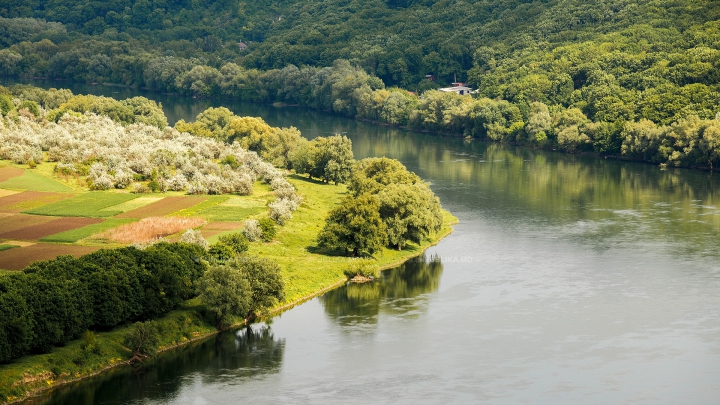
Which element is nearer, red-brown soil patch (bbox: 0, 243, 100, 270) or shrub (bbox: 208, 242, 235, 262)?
red-brown soil patch (bbox: 0, 243, 100, 270)

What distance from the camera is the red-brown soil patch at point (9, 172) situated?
323ft

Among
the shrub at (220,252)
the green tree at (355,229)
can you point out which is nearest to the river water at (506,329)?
the green tree at (355,229)

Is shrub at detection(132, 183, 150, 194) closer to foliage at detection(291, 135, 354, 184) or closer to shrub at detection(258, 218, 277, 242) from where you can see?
shrub at detection(258, 218, 277, 242)

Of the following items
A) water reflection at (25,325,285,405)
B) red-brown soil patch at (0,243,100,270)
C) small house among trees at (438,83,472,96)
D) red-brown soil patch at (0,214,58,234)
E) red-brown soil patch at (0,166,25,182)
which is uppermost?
small house among trees at (438,83,472,96)

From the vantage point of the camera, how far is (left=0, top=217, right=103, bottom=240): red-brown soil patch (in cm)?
7919

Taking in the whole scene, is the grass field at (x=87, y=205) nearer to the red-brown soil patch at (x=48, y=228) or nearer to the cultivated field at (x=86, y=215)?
the cultivated field at (x=86, y=215)

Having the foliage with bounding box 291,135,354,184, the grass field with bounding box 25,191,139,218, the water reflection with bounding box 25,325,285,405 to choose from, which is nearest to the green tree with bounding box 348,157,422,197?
the foliage with bounding box 291,135,354,184

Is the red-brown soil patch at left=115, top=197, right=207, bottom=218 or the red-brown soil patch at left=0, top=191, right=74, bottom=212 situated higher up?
the red-brown soil patch at left=0, top=191, right=74, bottom=212

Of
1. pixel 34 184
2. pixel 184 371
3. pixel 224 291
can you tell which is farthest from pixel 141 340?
pixel 34 184

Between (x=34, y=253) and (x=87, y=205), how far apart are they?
16.1 m

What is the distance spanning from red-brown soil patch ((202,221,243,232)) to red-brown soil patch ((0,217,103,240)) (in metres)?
9.27

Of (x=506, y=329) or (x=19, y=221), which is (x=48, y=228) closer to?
(x=19, y=221)

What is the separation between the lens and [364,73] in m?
198

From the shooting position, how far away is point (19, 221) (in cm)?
8356
